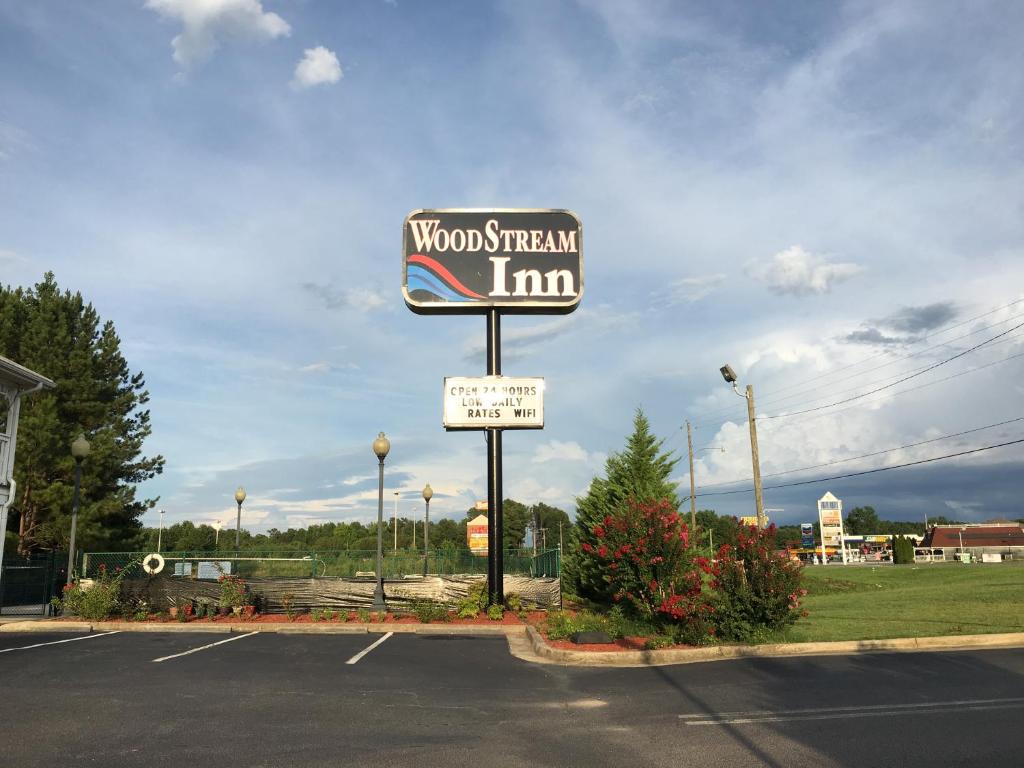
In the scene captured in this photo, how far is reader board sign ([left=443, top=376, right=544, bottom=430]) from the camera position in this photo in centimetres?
2042

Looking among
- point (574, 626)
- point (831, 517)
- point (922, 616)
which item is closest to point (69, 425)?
point (574, 626)

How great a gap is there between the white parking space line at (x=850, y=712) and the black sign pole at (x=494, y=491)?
1139 cm

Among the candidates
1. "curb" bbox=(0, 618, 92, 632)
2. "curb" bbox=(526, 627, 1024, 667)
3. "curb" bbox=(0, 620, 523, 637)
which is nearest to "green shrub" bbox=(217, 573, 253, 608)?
"curb" bbox=(0, 620, 523, 637)

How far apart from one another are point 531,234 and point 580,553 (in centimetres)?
991

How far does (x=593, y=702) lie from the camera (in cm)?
900

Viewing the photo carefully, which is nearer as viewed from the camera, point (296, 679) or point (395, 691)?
point (395, 691)

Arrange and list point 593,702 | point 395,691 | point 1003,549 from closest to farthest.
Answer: point 593,702, point 395,691, point 1003,549

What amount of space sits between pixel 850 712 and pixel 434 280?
1605cm

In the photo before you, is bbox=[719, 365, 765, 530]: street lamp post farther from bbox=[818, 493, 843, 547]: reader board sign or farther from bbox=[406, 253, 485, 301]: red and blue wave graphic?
bbox=[818, 493, 843, 547]: reader board sign

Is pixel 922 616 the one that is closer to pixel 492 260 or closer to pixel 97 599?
pixel 492 260

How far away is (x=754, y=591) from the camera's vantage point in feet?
42.9

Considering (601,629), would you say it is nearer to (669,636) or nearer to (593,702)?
(669,636)

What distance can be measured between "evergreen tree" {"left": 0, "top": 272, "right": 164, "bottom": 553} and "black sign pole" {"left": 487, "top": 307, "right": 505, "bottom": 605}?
68.5 ft

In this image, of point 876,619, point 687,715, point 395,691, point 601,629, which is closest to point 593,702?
point 687,715
